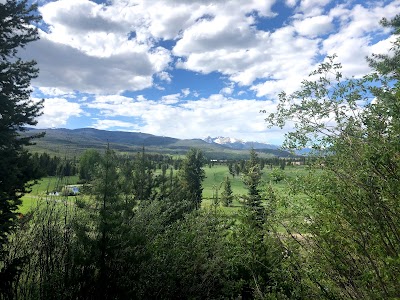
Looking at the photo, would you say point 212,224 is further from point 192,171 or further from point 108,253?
point 192,171

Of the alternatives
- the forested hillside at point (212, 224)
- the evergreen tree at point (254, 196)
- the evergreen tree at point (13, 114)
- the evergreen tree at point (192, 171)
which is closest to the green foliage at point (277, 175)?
the forested hillside at point (212, 224)

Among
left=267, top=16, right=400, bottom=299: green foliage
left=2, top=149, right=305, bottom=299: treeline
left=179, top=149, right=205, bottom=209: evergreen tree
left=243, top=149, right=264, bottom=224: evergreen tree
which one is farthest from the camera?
left=179, top=149, right=205, bottom=209: evergreen tree

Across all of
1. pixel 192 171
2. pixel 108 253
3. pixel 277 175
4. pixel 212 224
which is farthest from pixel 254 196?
pixel 192 171

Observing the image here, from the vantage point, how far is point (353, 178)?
7.78 m

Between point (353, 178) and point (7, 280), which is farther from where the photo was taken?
point (7, 280)

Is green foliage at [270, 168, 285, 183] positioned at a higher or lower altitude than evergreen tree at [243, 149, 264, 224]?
higher

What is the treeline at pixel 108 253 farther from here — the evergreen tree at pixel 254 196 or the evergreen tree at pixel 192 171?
the evergreen tree at pixel 192 171

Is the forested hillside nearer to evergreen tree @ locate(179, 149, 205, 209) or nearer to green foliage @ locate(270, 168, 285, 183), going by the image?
green foliage @ locate(270, 168, 285, 183)

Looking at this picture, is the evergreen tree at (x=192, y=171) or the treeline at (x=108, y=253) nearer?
the treeline at (x=108, y=253)

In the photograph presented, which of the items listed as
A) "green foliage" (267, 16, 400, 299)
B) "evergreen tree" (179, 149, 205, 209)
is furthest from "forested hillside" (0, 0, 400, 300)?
"evergreen tree" (179, 149, 205, 209)

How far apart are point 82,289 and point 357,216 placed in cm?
876

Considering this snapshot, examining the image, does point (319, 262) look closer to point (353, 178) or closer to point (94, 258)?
point (353, 178)

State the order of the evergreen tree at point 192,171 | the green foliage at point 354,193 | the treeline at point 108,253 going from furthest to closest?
the evergreen tree at point 192,171, the treeline at point 108,253, the green foliage at point 354,193

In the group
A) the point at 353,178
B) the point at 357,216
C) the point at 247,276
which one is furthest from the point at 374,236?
the point at 247,276
